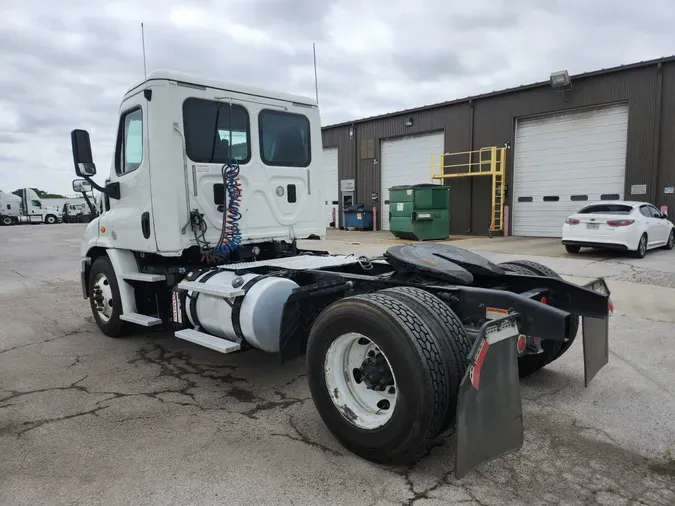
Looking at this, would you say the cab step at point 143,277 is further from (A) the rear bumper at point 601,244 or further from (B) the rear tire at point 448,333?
(A) the rear bumper at point 601,244

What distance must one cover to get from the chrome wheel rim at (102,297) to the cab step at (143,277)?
52 cm

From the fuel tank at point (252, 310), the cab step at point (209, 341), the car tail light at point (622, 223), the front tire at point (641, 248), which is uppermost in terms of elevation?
the car tail light at point (622, 223)

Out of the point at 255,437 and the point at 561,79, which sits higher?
the point at 561,79

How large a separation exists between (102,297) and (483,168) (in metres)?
17.3

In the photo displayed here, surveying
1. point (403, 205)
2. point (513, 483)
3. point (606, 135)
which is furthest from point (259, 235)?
point (606, 135)

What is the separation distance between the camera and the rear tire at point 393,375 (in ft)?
8.88

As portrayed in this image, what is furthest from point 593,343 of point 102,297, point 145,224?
point 102,297

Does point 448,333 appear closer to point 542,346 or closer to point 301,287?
point 301,287

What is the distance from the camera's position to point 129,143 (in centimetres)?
519

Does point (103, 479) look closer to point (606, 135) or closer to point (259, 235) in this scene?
point (259, 235)

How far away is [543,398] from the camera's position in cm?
401

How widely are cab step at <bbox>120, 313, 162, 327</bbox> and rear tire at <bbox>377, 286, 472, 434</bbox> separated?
291 centimetres

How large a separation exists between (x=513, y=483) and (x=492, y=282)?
164cm

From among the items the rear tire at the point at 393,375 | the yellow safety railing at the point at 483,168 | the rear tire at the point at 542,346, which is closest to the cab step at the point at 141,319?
the rear tire at the point at 393,375
